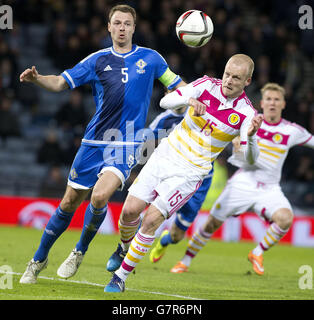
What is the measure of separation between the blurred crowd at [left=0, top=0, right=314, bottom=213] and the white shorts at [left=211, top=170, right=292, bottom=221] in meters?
5.47

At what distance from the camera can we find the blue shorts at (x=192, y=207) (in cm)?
933

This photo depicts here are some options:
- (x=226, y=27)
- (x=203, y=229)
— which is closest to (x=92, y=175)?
(x=203, y=229)

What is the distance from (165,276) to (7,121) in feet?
27.5

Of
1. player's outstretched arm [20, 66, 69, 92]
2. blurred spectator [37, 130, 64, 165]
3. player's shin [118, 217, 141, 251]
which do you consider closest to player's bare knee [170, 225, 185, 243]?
player's shin [118, 217, 141, 251]

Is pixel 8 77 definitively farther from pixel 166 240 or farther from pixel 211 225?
pixel 211 225

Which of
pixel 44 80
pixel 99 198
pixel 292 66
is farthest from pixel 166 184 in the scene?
pixel 292 66

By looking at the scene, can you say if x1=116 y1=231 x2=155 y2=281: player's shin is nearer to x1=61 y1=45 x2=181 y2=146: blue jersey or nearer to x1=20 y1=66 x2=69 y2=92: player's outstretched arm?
x1=61 y1=45 x2=181 y2=146: blue jersey

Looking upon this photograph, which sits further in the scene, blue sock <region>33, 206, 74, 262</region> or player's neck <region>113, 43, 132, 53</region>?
player's neck <region>113, 43, 132, 53</region>

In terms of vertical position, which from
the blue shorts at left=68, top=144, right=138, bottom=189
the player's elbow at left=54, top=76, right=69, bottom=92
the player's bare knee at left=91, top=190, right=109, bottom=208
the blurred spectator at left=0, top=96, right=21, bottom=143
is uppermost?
the player's elbow at left=54, top=76, right=69, bottom=92

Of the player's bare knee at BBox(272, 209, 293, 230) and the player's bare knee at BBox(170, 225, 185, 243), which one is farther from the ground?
the player's bare knee at BBox(272, 209, 293, 230)

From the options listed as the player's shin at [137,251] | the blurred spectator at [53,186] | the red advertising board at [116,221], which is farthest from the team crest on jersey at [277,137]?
the blurred spectator at [53,186]

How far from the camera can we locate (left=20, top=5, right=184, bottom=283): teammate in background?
707 cm

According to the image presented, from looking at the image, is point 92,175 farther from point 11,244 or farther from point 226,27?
point 226,27

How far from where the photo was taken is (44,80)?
22.6ft
